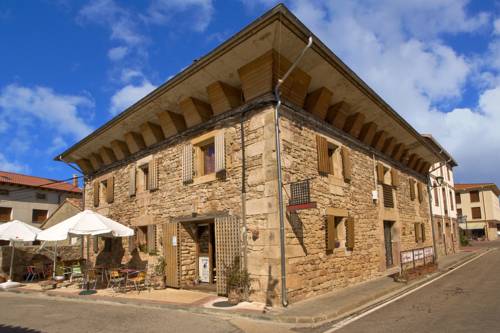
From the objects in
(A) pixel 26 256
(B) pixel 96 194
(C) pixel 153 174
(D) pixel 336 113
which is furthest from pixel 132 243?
(D) pixel 336 113

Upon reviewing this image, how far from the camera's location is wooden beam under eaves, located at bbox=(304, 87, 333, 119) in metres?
9.96

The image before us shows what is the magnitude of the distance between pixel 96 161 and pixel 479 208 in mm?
50436

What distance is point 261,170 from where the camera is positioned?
8.59 m

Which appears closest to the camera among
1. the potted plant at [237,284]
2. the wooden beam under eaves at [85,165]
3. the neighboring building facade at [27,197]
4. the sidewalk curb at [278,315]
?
the sidewalk curb at [278,315]

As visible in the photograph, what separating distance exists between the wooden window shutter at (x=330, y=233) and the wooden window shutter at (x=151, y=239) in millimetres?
5724

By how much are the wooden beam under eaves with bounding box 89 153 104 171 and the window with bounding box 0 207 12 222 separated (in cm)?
1821

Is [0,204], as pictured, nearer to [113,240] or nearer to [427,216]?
[113,240]

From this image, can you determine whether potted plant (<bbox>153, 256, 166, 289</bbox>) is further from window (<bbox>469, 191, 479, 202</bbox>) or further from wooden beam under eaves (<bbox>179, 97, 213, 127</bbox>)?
window (<bbox>469, 191, 479, 202</bbox>)

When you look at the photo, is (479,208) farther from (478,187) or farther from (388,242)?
(388,242)

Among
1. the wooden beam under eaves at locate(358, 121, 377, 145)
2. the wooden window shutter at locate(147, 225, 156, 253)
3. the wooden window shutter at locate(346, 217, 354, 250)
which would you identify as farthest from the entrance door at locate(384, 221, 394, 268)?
the wooden window shutter at locate(147, 225, 156, 253)


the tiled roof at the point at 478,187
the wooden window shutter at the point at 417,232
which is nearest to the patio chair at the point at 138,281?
the wooden window shutter at the point at 417,232

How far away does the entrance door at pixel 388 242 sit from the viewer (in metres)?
14.1

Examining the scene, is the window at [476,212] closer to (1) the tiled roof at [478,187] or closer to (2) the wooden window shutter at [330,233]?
(1) the tiled roof at [478,187]

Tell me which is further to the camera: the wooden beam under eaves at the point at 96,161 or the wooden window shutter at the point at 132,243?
the wooden beam under eaves at the point at 96,161
